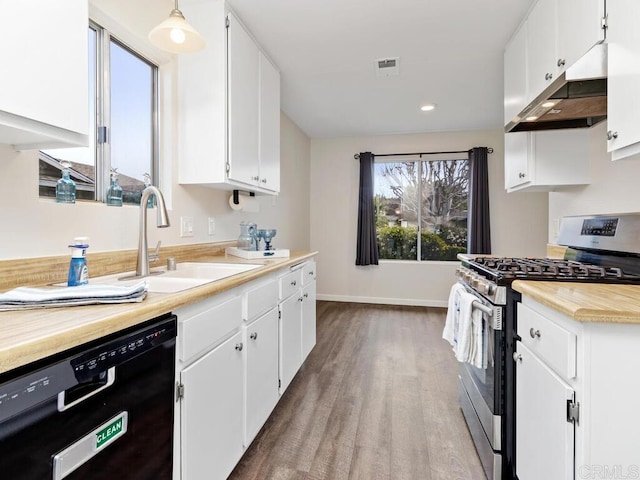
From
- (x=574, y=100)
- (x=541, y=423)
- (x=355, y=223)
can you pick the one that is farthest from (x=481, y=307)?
(x=355, y=223)

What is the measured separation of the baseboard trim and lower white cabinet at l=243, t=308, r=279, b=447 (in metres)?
3.10

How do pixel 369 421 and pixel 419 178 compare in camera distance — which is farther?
pixel 419 178

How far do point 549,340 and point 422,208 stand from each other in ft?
12.6

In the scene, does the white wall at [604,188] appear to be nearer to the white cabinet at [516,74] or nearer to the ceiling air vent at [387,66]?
the white cabinet at [516,74]

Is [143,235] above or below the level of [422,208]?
below

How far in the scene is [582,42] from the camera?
142 centimetres

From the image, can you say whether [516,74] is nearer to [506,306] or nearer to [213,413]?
[506,306]

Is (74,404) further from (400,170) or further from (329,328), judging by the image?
(400,170)

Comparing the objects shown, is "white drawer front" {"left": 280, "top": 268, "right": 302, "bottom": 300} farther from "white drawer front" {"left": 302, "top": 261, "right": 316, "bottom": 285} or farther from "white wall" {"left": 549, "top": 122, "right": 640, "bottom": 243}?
"white wall" {"left": 549, "top": 122, "right": 640, "bottom": 243}

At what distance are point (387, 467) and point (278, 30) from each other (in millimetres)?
2713

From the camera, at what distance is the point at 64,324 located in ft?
2.34

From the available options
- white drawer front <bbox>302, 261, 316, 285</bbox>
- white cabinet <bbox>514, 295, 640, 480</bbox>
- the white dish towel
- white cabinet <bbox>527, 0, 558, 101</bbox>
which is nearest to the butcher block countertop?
white cabinet <bbox>514, 295, 640, 480</bbox>

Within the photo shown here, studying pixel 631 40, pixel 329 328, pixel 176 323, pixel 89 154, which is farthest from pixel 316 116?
pixel 176 323

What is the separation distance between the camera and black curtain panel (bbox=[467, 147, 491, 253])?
14.1 ft
